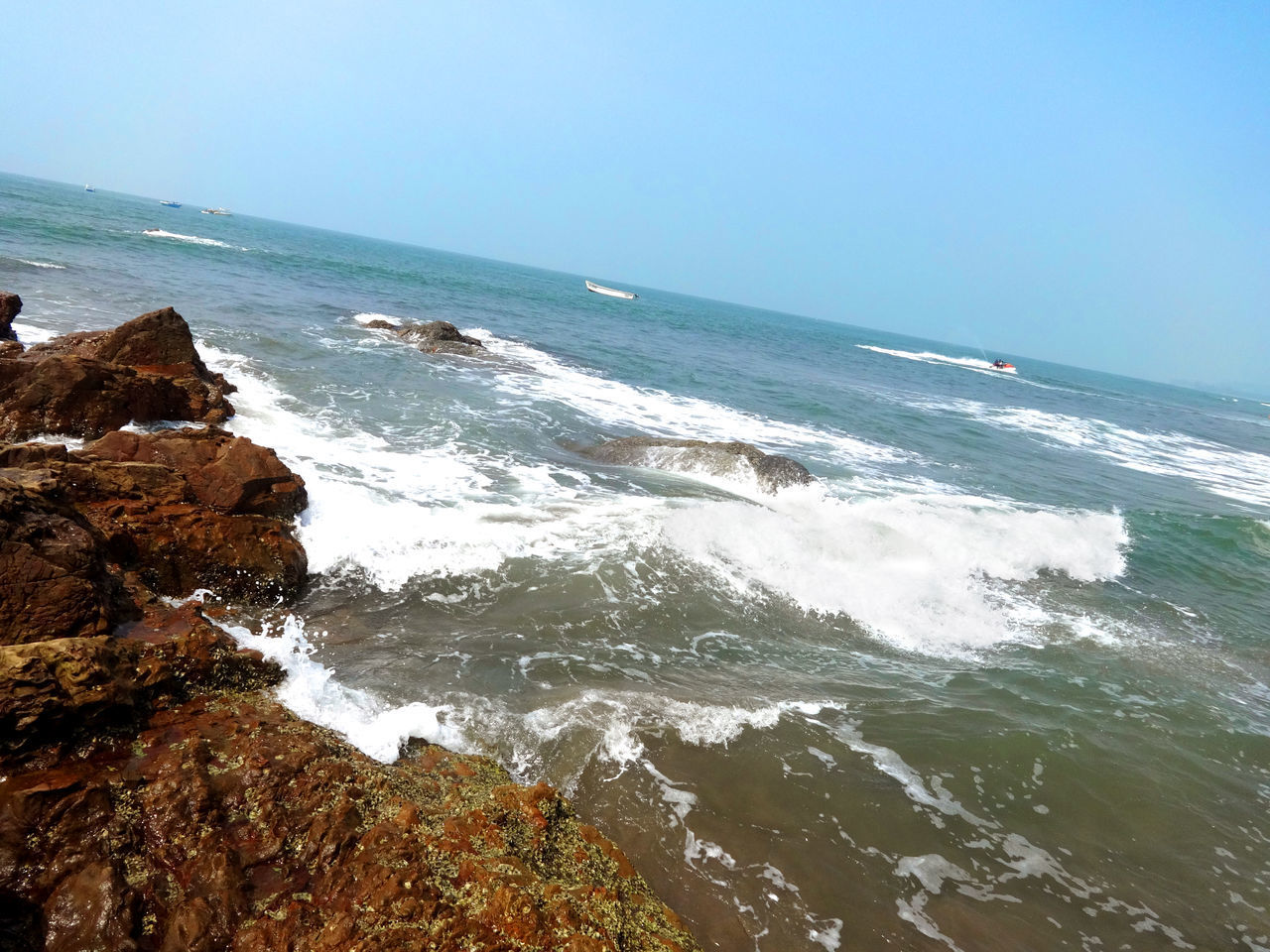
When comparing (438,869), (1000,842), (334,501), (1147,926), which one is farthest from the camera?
(334,501)

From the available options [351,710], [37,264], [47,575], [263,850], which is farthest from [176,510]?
[37,264]

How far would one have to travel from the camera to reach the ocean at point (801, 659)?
4590 mm

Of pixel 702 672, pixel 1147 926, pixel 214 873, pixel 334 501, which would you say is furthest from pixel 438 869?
pixel 334 501

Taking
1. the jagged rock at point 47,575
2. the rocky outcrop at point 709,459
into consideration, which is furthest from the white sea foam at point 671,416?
the jagged rock at point 47,575

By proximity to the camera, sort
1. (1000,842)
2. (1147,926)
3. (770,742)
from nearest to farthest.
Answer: (1147,926) → (1000,842) → (770,742)

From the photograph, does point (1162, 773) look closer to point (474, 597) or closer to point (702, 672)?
point (702, 672)

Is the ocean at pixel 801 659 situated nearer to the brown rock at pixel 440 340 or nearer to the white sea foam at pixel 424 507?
the white sea foam at pixel 424 507

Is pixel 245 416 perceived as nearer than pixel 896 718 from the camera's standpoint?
No

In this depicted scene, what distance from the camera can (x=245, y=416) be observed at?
1138 cm

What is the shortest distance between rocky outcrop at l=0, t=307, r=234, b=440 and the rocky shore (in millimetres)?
4405

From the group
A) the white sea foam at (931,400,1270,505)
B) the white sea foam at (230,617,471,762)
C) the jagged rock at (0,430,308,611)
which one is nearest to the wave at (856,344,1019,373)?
the white sea foam at (931,400,1270,505)

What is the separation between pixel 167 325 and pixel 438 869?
1164cm

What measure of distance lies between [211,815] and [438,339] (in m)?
22.1

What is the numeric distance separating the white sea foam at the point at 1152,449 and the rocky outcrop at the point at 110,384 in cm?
2877
